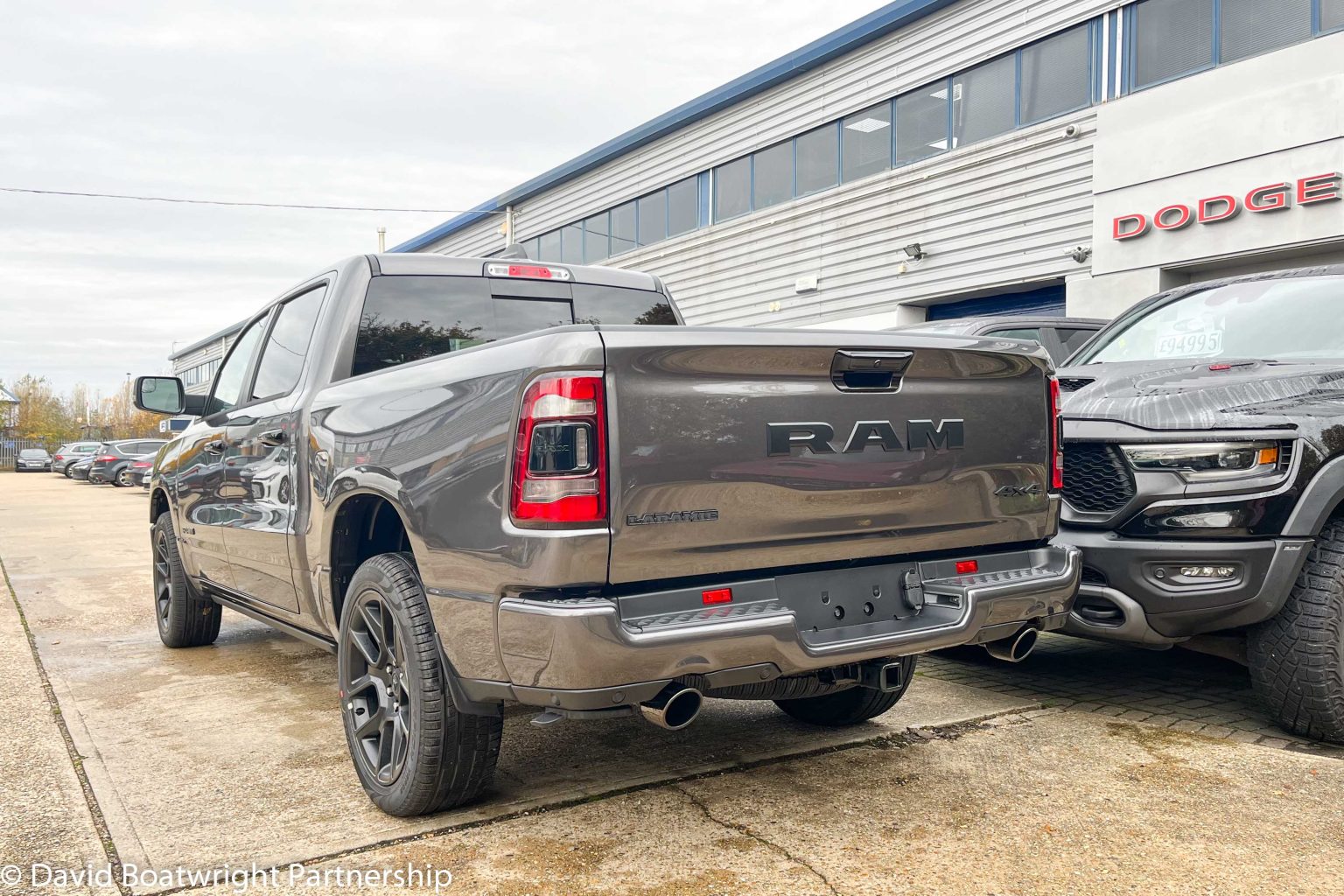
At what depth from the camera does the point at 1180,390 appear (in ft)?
13.7

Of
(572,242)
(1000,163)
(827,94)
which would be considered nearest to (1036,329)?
(1000,163)

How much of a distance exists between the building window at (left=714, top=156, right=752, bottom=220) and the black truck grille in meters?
Answer: 15.4

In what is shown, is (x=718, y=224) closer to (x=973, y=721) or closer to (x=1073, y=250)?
(x=1073, y=250)

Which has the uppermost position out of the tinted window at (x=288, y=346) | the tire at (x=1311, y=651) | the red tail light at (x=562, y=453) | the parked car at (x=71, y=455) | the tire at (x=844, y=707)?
the tinted window at (x=288, y=346)

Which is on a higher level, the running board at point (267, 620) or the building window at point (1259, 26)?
the building window at point (1259, 26)

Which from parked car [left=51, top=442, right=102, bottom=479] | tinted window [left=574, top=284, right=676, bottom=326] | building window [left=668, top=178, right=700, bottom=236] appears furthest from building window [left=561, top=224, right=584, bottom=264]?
parked car [left=51, top=442, right=102, bottom=479]

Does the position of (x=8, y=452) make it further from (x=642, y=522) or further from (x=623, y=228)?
(x=642, y=522)

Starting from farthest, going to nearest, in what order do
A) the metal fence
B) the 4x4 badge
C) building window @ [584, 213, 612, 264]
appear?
the metal fence
building window @ [584, 213, 612, 264]
the 4x4 badge

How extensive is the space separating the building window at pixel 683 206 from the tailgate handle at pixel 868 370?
17.8m

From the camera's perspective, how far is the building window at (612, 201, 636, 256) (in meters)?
22.3

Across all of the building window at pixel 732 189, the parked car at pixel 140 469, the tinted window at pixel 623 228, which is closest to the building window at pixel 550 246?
the tinted window at pixel 623 228

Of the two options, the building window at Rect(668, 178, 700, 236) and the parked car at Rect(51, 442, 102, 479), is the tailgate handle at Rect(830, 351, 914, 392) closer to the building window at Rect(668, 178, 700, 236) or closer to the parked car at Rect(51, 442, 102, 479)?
the building window at Rect(668, 178, 700, 236)

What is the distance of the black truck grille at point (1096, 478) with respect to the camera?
414 centimetres

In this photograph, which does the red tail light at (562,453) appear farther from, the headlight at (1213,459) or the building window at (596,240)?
the building window at (596,240)
